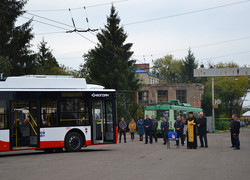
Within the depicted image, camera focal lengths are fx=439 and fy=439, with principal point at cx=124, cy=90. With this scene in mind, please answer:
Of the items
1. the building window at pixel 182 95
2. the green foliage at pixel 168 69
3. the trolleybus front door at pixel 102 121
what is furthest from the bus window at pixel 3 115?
the green foliage at pixel 168 69

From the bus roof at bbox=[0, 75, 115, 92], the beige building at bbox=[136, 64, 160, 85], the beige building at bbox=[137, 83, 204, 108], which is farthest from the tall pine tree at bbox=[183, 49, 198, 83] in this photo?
the bus roof at bbox=[0, 75, 115, 92]

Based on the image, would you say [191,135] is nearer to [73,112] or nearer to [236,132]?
[236,132]

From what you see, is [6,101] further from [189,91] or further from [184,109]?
[189,91]

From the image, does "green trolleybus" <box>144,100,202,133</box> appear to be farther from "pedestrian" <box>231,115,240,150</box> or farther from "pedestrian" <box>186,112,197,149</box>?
"pedestrian" <box>231,115,240,150</box>

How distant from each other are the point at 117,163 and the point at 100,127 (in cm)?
649

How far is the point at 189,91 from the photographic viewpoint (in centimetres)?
7219

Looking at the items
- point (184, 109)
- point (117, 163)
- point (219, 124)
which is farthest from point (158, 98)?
point (117, 163)

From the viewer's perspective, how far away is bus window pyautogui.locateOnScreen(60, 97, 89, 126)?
20003 mm

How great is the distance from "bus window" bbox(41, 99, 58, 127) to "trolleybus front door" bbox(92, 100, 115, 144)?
203cm

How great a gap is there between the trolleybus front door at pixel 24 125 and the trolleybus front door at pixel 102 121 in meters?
2.95

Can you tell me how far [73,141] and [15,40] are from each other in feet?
69.5

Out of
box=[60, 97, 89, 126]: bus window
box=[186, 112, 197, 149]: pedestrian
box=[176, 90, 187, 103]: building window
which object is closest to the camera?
box=[60, 97, 89, 126]: bus window

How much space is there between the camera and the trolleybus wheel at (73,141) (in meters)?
20.1

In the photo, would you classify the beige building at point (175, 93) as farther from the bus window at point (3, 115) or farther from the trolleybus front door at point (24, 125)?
the bus window at point (3, 115)
